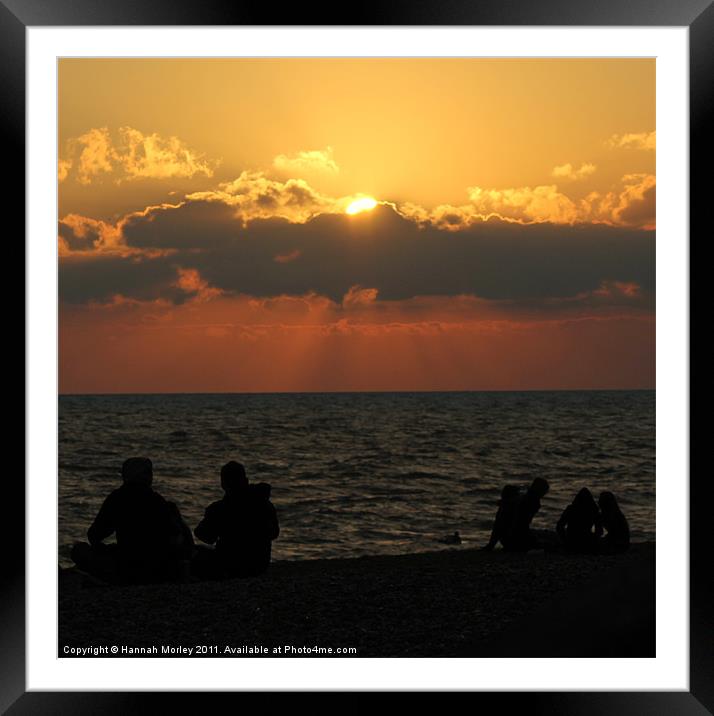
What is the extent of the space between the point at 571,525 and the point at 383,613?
3124 mm

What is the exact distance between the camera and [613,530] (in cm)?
827

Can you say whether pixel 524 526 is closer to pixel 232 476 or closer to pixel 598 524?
pixel 598 524

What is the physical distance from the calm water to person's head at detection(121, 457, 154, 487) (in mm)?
11017

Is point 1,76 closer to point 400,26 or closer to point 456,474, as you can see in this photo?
point 400,26

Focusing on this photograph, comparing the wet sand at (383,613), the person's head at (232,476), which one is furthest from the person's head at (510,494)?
the person's head at (232,476)

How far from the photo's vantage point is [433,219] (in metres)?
56.3

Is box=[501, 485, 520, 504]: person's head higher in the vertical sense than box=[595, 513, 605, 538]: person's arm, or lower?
higher

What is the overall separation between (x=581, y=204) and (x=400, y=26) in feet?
152

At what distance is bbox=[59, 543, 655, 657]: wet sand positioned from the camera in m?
4.70

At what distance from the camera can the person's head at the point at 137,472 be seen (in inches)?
224

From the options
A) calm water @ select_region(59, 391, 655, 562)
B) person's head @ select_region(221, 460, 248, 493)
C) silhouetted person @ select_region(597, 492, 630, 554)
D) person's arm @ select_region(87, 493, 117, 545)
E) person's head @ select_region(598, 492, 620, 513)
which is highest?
person's head @ select_region(221, 460, 248, 493)

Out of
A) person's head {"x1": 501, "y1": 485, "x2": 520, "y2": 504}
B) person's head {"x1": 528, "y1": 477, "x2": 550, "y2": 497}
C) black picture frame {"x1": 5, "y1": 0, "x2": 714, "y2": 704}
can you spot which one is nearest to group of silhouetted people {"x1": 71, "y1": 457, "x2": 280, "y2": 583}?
black picture frame {"x1": 5, "y1": 0, "x2": 714, "y2": 704}

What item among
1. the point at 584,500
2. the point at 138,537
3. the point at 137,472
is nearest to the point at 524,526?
the point at 584,500

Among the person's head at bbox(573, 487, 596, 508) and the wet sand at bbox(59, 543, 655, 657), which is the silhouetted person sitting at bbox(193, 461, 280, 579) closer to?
the wet sand at bbox(59, 543, 655, 657)
